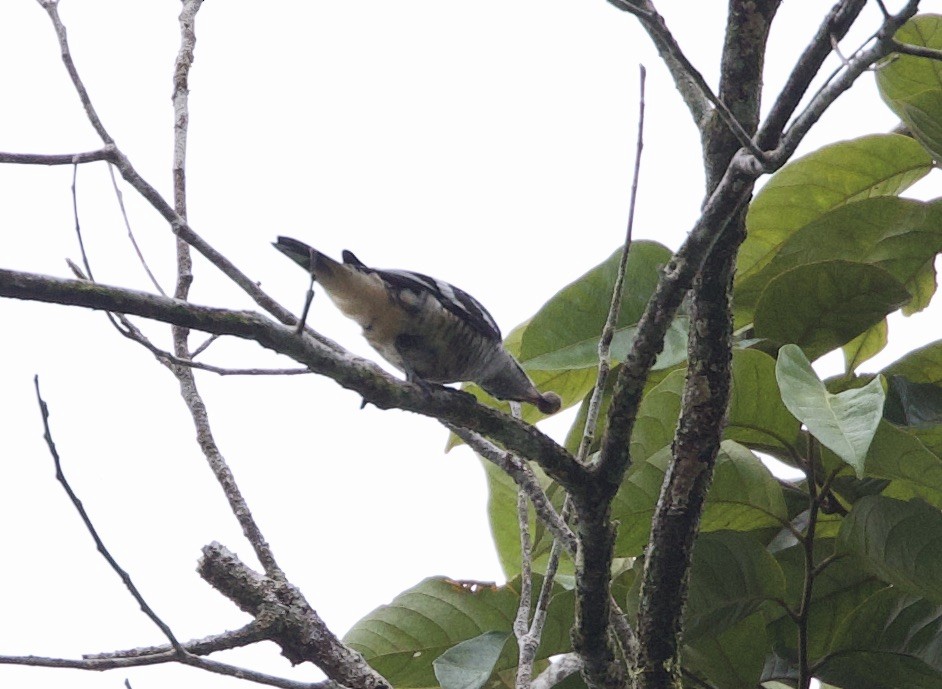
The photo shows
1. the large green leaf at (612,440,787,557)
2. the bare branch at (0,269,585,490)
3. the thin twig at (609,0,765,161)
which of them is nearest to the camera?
the bare branch at (0,269,585,490)

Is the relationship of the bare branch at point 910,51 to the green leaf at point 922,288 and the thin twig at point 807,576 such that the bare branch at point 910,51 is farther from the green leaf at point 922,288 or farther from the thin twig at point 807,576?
the green leaf at point 922,288

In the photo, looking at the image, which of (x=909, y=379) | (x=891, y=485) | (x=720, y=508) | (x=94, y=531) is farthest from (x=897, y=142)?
(x=94, y=531)

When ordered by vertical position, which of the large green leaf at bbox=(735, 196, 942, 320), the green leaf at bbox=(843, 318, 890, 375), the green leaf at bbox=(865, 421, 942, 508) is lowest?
the green leaf at bbox=(865, 421, 942, 508)

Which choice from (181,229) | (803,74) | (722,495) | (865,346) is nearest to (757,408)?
(722,495)

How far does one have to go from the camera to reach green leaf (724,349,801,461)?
2508 mm

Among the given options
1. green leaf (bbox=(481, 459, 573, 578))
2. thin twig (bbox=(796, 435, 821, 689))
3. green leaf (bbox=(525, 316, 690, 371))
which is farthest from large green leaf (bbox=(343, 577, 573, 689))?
thin twig (bbox=(796, 435, 821, 689))

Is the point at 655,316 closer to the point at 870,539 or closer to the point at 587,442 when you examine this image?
the point at 587,442

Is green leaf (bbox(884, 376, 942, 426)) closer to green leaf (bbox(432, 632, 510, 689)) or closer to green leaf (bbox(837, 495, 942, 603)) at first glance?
green leaf (bbox(837, 495, 942, 603))

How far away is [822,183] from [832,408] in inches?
45.4

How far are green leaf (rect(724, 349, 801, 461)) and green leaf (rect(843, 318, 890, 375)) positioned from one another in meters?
0.57

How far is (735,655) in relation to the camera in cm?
261

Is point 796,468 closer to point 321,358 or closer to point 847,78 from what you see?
point 847,78

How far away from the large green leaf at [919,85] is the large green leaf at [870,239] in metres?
0.19

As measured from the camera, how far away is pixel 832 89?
5.46 feet
